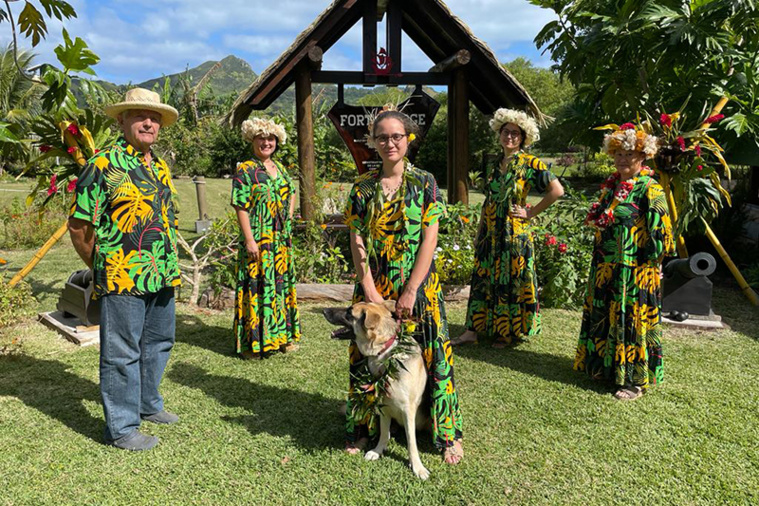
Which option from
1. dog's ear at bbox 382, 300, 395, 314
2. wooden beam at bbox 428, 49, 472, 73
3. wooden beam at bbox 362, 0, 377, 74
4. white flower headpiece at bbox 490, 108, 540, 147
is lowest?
dog's ear at bbox 382, 300, 395, 314

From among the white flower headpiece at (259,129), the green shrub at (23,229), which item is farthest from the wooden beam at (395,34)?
the green shrub at (23,229)

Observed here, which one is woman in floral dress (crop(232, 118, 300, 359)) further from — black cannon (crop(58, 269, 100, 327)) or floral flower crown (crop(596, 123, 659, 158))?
floral flower crown (crop(596, 123, 659, 158))

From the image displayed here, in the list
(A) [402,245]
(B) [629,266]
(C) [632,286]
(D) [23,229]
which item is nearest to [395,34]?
(B) [629,266]

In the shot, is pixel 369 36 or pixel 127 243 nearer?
pixel 127 243

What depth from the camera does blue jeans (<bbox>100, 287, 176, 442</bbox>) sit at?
3.18 meters

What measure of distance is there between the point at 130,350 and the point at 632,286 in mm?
3861

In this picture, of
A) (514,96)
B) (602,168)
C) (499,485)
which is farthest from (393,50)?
(602,168)

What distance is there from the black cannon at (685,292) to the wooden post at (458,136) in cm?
317

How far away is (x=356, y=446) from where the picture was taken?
3314mm

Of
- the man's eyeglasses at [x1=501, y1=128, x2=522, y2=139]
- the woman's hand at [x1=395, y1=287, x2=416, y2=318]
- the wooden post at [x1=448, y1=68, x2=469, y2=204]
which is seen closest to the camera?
the woman's hand at [x1=395, y1=287, x2=416, y2=318]

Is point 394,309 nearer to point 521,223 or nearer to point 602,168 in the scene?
point 521,223

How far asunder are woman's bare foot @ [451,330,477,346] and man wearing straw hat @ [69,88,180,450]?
3.09 meters

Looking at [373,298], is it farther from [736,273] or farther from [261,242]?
[736,273]

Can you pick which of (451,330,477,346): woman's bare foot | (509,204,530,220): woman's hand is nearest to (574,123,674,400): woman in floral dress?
(509,204,530,220): woman's hand
